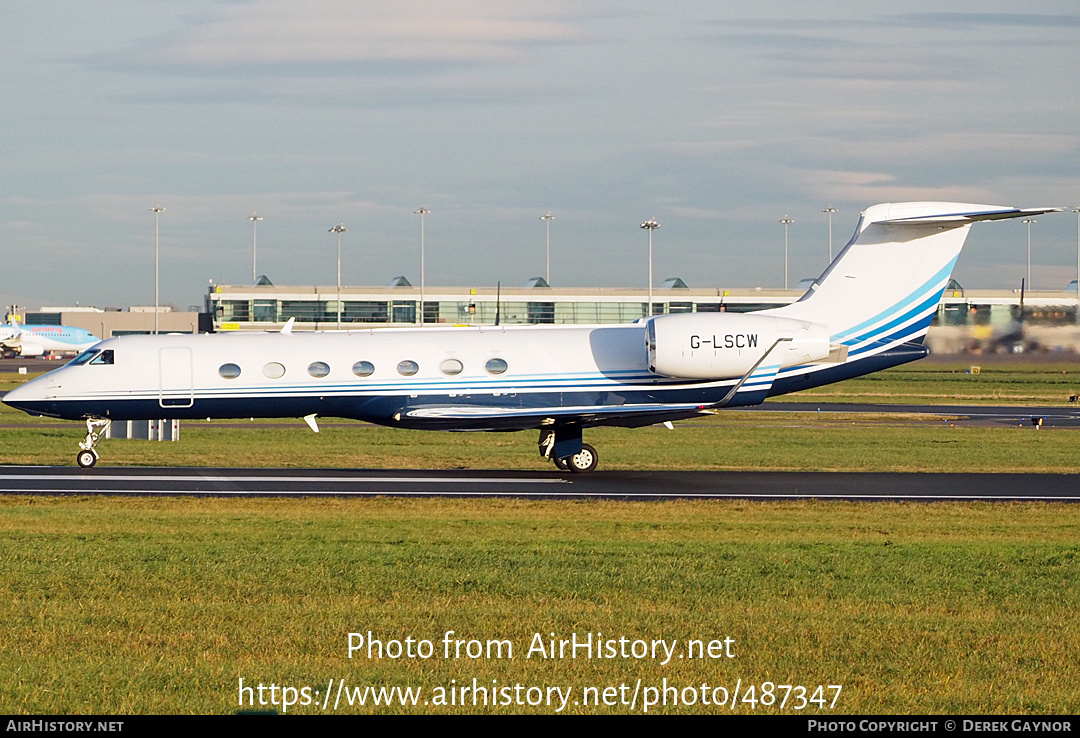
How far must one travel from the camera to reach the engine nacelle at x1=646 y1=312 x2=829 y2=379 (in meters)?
27.2

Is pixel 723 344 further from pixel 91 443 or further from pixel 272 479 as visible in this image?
pixel 91 443

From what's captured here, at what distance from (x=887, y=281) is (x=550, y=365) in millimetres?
8134

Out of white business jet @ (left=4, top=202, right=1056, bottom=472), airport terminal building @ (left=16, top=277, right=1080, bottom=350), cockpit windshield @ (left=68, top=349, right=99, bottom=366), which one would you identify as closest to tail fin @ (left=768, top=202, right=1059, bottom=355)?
white business jet @ (left=4, top=202, right=1056, bottom=472)

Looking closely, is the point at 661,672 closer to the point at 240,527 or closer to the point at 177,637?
the point at 177,637

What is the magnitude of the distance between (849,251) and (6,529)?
19326 millimetres

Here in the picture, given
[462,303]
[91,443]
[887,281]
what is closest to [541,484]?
[887,281]

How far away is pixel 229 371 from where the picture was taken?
1099 inches

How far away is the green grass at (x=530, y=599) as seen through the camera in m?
10.0

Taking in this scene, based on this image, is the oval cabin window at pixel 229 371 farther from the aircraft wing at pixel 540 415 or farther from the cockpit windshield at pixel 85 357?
the aircraft wing at pixel 540 415

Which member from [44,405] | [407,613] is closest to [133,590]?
[407,613]

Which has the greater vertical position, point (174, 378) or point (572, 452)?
point (174, 378)

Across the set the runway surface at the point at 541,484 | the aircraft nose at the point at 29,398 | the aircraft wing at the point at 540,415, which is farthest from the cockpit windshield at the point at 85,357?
the aircraft wing at the point at 540,415

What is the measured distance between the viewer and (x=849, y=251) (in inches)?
1143

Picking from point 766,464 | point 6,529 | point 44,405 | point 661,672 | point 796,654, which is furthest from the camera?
point 766,464
